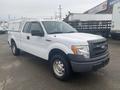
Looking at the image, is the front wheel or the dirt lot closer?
the dirt lot

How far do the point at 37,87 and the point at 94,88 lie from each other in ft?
5.19

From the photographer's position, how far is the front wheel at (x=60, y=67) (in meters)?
4.85

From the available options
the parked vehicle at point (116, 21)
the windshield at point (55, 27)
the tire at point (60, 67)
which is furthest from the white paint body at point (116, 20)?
the tire at point (60, 67)

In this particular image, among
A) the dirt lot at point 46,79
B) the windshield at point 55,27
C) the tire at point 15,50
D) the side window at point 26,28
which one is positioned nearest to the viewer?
the dirt lot at point 46,79

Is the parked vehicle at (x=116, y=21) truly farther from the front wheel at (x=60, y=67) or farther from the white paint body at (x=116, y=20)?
the front wheel at (x=60, y=67)

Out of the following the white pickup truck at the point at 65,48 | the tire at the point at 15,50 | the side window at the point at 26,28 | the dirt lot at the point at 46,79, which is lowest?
the dirt lot at the point at 46,79

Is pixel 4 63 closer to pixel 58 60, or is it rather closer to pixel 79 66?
pixel 58 60

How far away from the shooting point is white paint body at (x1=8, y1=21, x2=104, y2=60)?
4.78 metres

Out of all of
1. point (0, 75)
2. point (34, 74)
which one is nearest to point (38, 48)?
point (34, 74)

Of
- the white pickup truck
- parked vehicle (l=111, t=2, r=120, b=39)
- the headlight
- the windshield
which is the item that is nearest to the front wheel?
the white pickup truck

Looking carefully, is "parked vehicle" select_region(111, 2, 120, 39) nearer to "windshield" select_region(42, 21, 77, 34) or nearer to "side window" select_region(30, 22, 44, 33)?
"windshield" select_region(42, 21, 77, 34)

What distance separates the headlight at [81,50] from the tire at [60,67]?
471mm

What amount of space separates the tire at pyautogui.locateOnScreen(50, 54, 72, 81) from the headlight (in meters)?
0.47

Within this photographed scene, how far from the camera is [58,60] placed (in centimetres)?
518
